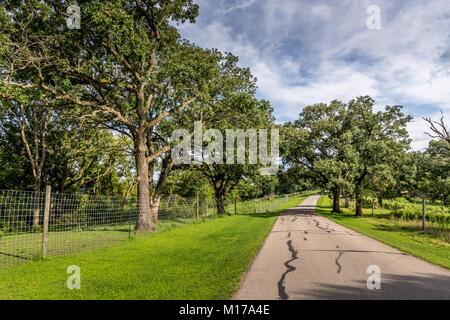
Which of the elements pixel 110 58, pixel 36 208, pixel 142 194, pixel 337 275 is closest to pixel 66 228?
pixel 142 194

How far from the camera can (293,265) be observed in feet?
21.2

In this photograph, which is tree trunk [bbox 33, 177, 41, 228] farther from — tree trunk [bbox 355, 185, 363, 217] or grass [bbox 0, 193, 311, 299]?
tree trunk [bbox 355, 185, 363, 217]

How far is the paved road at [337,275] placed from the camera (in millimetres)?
4512

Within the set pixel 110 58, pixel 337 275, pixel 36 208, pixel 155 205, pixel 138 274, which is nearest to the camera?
pixel 337 275

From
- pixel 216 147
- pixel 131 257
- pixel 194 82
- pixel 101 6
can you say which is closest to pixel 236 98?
pixel 194 82

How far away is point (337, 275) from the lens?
5.54 metres

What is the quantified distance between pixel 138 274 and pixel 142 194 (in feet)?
29.5

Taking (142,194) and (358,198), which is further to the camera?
(358,198)

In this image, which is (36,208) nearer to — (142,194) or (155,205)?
(142,194)

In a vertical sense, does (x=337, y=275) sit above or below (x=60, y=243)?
above

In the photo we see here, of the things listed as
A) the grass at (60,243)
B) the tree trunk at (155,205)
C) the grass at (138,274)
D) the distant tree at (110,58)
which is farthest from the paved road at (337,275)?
the tree trunk at (155,205)

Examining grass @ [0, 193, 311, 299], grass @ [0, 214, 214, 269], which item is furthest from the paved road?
grass @ [0, 214, 214, 269]
